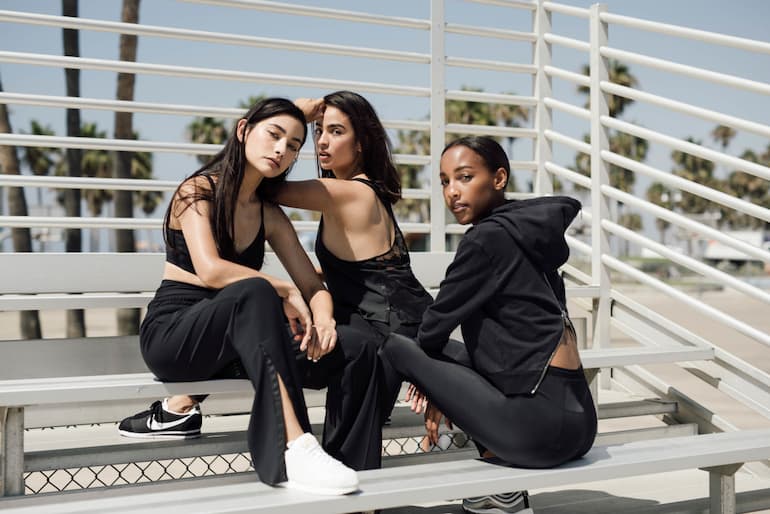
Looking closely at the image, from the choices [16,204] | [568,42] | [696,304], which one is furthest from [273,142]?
[16,204]

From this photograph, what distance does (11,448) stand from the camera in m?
2.67

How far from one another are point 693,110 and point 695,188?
397mm

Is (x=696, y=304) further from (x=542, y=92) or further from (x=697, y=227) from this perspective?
(x=542, y=92)

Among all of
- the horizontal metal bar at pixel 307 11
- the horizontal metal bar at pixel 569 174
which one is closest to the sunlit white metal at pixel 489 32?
the horizontal metal bar at pixel 307 11

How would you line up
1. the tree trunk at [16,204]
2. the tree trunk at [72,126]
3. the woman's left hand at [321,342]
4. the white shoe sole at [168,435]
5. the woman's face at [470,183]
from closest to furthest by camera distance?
the woman's face at [470,183], the woman's left hand at [321,342], the white shoe sole at [168,435], the tree trunk at [16,204], the tree trunk at [72,126]

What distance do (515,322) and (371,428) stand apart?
62 cm

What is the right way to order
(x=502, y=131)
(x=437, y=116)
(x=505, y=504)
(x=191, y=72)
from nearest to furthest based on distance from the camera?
(x=505, y=504) < (x=191, y=72) < (x=437, y=116) < (x=502, y=131)

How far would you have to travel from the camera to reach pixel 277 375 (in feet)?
8.05

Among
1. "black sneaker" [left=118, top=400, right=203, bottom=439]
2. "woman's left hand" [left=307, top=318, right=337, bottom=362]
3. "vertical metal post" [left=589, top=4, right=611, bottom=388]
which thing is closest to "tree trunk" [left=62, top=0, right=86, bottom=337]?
"vertical metal post" [left=589, top=4, right=611, bottom=388]

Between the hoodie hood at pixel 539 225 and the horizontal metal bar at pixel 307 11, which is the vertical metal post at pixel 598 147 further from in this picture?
the hoodie hood at pixel 539 225

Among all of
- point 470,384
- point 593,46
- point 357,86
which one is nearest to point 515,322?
point 470,384

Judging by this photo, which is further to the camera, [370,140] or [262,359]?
[370,140]

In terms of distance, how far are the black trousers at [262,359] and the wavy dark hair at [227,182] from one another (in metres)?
0.21

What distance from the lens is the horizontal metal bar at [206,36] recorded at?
13.4 feet
